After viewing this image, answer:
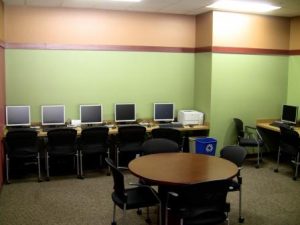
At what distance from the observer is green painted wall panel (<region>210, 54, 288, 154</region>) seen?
698 cm

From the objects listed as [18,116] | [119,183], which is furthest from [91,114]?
[119,183]

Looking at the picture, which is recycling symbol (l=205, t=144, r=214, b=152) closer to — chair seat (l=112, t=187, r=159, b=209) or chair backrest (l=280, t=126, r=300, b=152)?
chair backrest (l=280, t=126, r=300, b=152)

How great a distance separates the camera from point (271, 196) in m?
5.28

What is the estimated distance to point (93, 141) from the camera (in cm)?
610

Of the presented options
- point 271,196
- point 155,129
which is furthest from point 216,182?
point 155,129

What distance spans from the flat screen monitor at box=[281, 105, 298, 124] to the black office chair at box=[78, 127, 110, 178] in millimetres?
3731

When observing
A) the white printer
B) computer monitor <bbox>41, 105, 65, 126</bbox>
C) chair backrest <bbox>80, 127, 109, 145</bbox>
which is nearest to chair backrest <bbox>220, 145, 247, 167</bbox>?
chair backrest <bbox>80, 127, 109, 145</bbox>

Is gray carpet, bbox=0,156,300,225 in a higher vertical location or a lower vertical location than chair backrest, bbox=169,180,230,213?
lower

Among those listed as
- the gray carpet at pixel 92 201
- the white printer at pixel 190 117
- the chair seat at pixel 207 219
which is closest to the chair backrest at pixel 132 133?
the gray carpet at pixel 92 201

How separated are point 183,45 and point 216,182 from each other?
4.58m

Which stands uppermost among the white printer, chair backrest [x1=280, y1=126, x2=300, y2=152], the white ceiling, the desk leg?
the white ceiling

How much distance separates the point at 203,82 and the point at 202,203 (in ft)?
13.7

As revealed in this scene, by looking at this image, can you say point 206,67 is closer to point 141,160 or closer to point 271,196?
point 271,196

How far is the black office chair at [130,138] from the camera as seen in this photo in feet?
20.2
